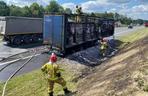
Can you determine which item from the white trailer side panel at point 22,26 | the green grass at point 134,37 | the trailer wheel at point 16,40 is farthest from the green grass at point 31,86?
the green grass at point 134,37

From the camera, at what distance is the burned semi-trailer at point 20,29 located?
42500 mm

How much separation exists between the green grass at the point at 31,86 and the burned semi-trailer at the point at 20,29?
22.4m

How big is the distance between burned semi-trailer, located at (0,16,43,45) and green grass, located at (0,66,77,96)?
73.4ft

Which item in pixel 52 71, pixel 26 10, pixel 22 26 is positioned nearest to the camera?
pixel 52 71

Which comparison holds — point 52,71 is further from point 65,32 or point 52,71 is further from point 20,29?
point 20,29

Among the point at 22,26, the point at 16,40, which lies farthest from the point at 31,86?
the point at 22,26

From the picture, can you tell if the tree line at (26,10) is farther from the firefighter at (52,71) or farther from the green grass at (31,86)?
the firefighter at (52,71)

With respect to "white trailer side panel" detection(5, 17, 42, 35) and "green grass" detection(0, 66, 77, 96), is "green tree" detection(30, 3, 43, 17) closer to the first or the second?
"white trailer side panel" detection(5, 17, 42, 35)

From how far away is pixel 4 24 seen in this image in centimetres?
4216

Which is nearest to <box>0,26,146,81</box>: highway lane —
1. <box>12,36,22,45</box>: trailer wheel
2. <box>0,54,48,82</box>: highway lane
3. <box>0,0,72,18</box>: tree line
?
<box>0,54,48,82</box>: highway lane

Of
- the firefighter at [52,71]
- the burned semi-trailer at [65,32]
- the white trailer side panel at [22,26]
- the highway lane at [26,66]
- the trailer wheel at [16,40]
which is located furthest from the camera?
the trailer wheel at [16,40]

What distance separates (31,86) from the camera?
1769cm

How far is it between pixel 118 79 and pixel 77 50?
63.3 feet

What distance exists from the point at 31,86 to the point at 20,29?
27832mm
